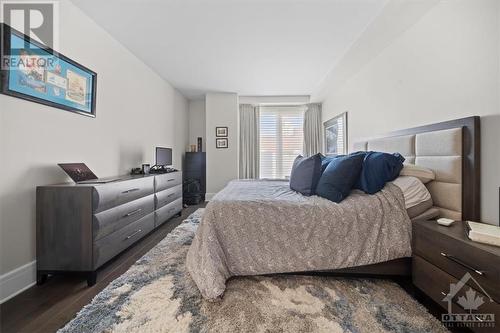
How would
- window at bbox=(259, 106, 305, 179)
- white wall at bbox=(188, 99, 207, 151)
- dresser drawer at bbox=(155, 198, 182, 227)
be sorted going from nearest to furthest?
dresser drawer at bbox=(155, 198, 182, 227)
window at bbox=(259, 106, 305, 179)
white wall at bbox=(188, 99, 207, 151)

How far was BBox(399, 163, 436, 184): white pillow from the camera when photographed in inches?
70.6

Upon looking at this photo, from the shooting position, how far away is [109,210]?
6.30 feet

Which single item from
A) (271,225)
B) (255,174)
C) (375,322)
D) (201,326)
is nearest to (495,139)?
(375,322)

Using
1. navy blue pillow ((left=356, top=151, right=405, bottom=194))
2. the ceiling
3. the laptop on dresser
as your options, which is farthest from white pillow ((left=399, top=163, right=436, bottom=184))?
the laptop on dresser

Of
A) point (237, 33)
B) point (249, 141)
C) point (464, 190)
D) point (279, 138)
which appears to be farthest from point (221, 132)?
point (464, 190)

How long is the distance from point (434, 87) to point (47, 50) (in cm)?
339

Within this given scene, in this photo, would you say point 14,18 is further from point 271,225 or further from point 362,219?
point 362,219

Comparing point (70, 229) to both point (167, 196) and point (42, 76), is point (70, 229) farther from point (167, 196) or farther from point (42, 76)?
point (167, 196)

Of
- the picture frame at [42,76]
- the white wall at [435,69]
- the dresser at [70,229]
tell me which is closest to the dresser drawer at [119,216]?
the dresser at [70,229]

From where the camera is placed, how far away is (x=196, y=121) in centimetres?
566

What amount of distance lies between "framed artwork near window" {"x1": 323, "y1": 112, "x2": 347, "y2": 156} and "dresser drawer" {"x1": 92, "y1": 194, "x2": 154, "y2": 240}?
3.36m

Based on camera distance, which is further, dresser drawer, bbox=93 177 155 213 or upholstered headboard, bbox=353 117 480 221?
dresser drawer, bbox=93 177 155 213

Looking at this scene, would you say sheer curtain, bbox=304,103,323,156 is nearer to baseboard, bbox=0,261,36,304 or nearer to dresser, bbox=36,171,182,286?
dresser, bbox=36,171,182,286

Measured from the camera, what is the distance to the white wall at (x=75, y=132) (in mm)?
1593
